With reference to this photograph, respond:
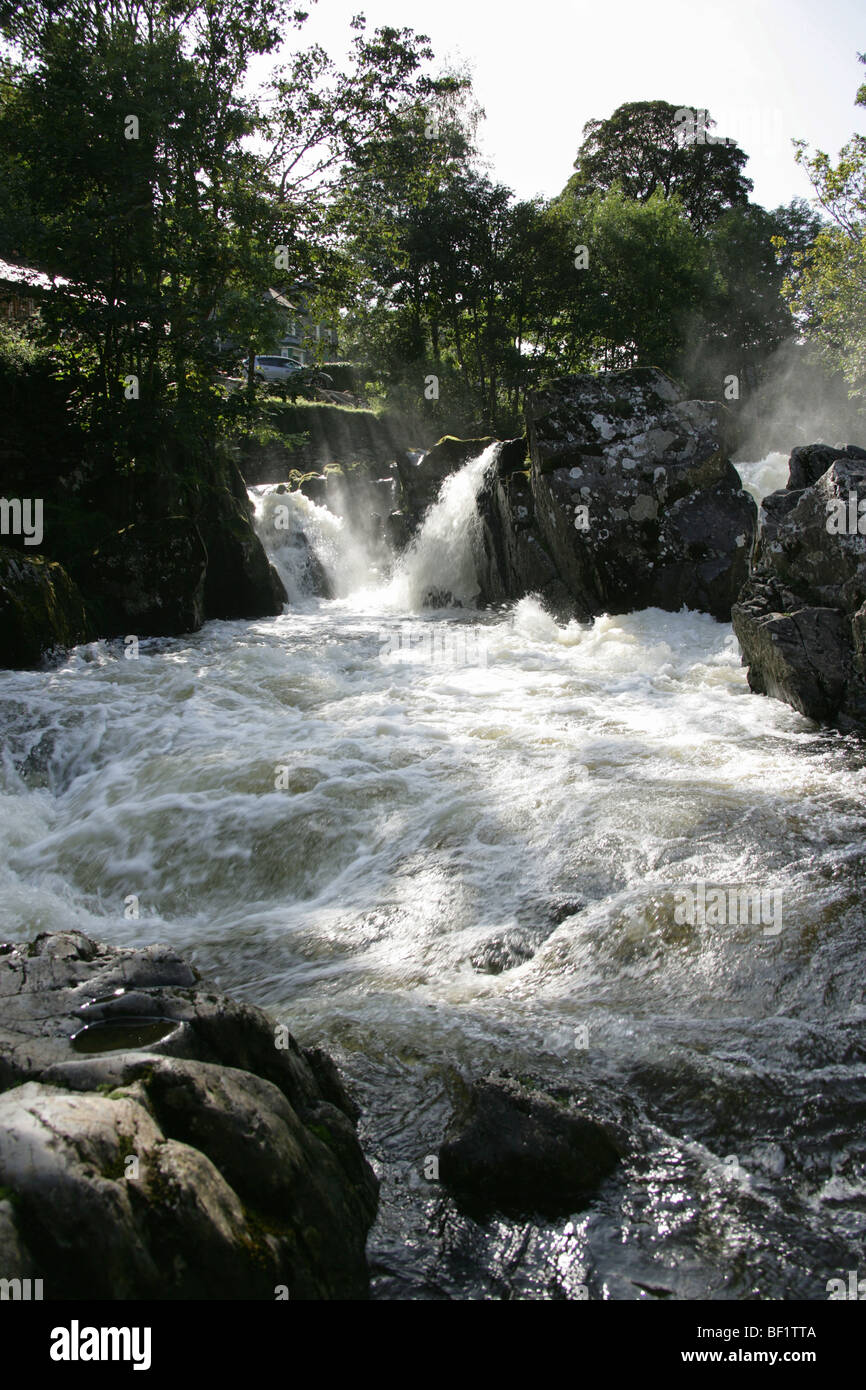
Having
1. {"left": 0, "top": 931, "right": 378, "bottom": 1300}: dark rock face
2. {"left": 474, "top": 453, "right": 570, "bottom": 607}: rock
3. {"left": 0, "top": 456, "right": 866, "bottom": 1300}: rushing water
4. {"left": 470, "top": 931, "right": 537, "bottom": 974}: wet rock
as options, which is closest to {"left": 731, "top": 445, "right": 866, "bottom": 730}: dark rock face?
{"left": 0, "top": 456, "right": 866, "bottom": 1300}: rushing water

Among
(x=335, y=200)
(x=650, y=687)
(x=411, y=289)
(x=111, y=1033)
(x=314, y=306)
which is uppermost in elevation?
(x=411, y=289)

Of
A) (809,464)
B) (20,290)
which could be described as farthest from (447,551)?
(809,464)

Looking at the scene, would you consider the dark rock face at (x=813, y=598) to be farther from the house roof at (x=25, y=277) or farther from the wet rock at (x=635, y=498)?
the house roof at (x=25, y=277)

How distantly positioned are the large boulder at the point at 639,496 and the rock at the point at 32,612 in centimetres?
677

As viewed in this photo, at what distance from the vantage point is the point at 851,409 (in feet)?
116

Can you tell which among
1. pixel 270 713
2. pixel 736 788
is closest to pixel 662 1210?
pixel 736 788

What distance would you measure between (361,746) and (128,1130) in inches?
207

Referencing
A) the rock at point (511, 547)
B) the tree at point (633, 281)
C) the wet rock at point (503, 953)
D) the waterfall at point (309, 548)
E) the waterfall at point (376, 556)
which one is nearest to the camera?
the wet rock at point (503, 953)

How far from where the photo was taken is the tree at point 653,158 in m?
40.3

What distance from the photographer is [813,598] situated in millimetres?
7863
